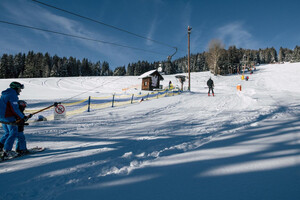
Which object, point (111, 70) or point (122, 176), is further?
point (111, 70)

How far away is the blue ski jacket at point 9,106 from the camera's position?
346cm

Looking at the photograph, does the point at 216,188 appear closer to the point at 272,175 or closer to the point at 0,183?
the point at 272,175

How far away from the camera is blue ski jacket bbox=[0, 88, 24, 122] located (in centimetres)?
346

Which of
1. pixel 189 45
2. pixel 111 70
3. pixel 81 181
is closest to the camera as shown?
pixel 81 181

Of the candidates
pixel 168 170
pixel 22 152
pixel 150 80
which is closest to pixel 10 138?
pixel 22 152

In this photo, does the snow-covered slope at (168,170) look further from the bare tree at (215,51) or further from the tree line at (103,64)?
the bare tree at (215,51)

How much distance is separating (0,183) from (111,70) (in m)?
114

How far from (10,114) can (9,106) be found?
0.21m

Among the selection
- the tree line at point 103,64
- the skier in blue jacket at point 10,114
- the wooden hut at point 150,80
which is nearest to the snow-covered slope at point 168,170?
the skier in blue jacket at point 10,114

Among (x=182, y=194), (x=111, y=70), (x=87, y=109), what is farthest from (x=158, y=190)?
(x=111, y=70)

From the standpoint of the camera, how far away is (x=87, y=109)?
410 inches

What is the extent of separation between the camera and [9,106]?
11.8ft

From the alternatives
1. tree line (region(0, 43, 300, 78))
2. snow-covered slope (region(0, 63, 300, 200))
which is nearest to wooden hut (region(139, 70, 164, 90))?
tree line (region(0, 43, 300, 78))

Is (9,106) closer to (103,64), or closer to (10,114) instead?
(10,114)
